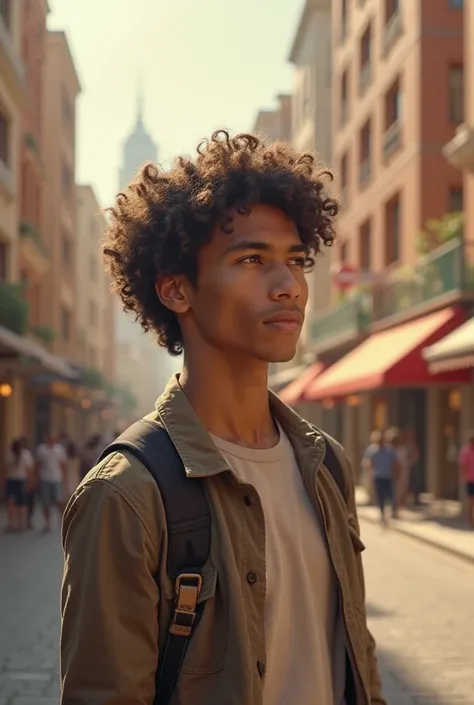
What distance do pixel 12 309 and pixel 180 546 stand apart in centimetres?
2299

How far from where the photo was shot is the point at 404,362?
1988cm

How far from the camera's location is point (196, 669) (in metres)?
1.96

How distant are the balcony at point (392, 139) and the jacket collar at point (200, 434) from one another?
25.8 metres

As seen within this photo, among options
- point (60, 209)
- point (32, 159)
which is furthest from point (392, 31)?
point (60, 209)

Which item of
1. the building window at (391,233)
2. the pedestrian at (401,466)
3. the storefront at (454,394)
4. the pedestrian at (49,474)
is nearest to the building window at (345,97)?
Answer: the building window at (391,233)

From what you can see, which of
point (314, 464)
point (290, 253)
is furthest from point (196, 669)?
point (290, 253)

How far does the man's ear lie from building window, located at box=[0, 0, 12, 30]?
25360mm

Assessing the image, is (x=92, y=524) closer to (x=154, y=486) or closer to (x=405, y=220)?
(x=154, y=486)

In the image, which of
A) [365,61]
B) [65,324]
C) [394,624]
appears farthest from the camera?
[65,324]

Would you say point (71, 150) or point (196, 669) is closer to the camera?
point (196, 669)

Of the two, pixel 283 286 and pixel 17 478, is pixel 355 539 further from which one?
pixel 17 478

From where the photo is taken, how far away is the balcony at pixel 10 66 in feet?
80.8

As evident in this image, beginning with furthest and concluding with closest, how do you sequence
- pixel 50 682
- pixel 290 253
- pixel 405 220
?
1. pixel 405 220
2. pixel 50 682
3. pixel 290 253

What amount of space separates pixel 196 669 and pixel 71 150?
4749 cm
